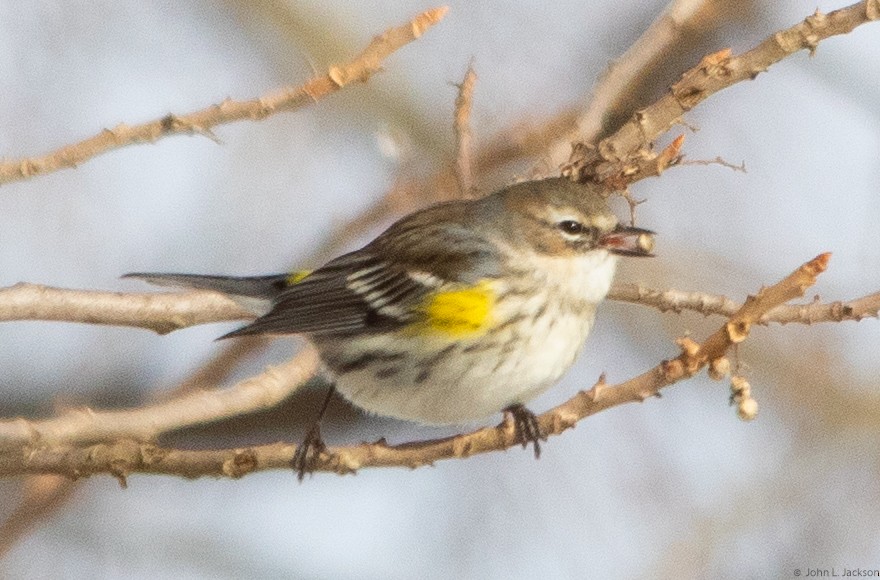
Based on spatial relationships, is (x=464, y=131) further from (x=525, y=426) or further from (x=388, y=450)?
(x=388, y=450)

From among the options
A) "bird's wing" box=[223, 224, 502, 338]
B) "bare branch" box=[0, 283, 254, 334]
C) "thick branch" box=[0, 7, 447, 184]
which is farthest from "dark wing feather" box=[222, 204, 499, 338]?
"thick branch" box=[0, 7, 447, 184]

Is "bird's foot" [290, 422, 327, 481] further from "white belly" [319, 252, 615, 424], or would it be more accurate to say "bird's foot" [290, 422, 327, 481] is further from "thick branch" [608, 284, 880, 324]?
"thick branch" [608, 284, 880, 324]

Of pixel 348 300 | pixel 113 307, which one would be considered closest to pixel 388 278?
pixel 348 300

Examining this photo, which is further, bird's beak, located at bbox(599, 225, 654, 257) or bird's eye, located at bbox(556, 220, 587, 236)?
bird's eye, located at bbox(556, 220, 587, 236)

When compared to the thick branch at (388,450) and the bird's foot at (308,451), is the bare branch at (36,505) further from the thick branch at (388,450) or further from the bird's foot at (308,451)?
the bird's foot at (308,451)

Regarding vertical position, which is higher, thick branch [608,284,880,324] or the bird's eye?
the bird's eye

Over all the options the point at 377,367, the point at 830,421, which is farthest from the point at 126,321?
the point at 830,421

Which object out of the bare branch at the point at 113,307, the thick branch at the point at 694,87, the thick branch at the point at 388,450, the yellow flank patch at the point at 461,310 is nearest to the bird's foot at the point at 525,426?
the thick branch at the point at 388,450
